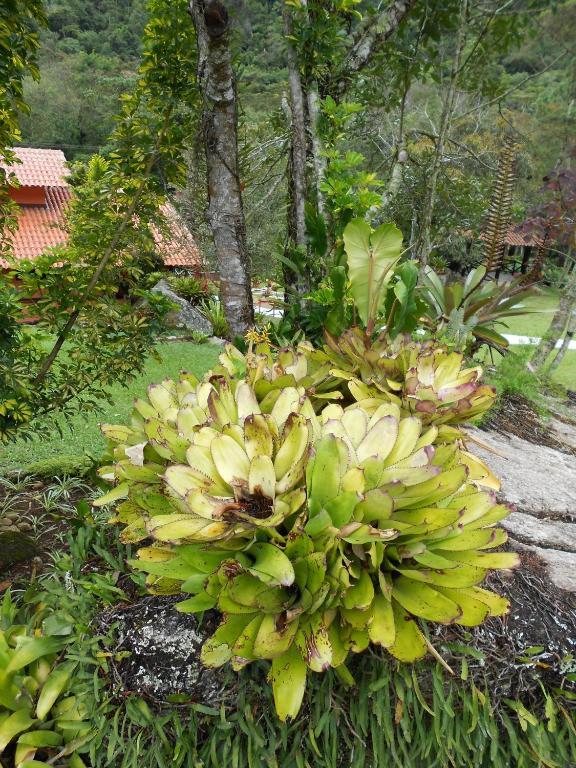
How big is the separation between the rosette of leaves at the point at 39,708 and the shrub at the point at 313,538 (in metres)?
0.35

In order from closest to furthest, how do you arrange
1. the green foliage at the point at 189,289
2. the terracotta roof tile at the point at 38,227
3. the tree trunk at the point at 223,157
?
the tree trunk at the point at 223,157 → the green foliage at the point at 189,289 → the terracotta roof tile at the point at 38,227

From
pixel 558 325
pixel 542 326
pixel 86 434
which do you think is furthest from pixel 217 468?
pixel 542 326

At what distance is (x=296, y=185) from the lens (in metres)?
2.88

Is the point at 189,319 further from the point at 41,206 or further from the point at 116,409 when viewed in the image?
the point at 41,206

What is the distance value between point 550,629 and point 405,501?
634mm

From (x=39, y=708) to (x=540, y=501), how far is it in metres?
1.88

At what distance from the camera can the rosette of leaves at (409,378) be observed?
1.54 metres

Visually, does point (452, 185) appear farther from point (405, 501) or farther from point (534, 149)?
point (534, 149)

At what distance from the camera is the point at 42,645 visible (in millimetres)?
1256

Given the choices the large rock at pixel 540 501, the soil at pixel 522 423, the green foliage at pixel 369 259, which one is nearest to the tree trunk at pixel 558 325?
the soil at pixel 522 423

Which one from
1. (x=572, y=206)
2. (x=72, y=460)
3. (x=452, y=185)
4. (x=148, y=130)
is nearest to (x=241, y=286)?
(x=148, y=130)

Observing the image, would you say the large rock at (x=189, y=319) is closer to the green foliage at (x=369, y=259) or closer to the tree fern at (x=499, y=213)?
the tree fern at (x=499, y=213)

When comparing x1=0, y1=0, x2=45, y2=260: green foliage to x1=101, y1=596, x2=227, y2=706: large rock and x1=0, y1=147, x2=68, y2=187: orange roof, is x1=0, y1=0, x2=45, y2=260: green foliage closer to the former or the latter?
x1=101, y1=596, x2=227, y2=706: large rock

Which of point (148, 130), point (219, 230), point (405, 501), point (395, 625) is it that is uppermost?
point (148, 130)
